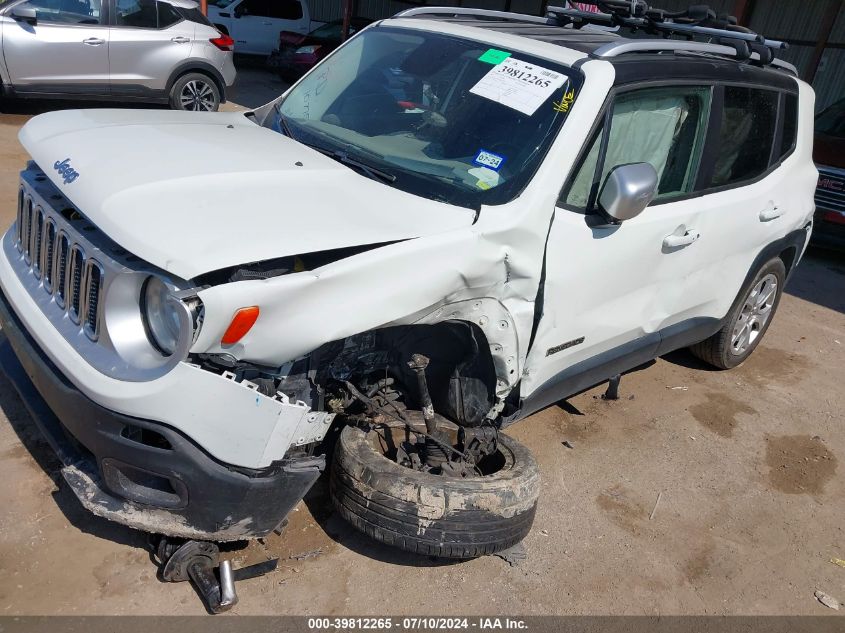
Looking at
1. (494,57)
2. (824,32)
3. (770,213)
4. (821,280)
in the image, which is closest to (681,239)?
(770,213)

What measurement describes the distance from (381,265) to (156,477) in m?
1.04

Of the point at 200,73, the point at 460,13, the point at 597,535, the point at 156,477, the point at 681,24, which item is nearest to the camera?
the point at 156,477

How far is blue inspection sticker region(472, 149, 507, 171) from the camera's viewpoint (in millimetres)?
3209

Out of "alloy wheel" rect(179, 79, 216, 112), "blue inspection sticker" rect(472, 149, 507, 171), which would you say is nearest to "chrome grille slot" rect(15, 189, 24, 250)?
"blue inspection sticker" rect(472, 149, 507, 171)

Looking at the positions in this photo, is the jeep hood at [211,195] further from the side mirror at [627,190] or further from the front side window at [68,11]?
the front side window at [68,11]

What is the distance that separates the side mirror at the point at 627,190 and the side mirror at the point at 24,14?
322 inches

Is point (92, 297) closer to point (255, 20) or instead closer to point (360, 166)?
point (360, 166)

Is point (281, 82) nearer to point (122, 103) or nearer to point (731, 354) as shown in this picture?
point (122, 103)

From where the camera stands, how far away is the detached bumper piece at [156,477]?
250 cm

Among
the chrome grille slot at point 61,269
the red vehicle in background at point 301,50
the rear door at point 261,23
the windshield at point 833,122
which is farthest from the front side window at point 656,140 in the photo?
the rear door at point 261,23

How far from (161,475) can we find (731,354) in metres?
4.01

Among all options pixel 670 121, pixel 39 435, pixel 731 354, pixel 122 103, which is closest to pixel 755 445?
A: pixel 731 354

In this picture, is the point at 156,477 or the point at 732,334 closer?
the point at 156,477

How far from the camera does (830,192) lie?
27.1ft
